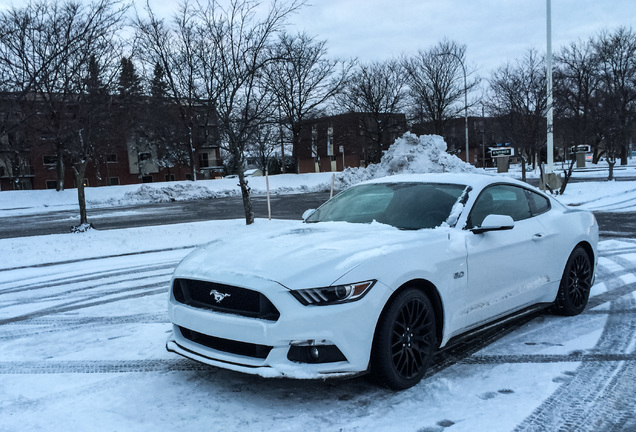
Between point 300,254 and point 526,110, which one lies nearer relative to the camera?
point 300,254

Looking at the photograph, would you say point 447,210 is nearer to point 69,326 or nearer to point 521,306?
point 521,306

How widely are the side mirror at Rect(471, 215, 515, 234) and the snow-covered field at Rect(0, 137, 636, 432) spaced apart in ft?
3.38

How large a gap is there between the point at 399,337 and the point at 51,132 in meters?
13.4

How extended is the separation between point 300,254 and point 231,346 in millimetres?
752

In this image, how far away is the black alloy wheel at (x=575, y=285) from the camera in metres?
5.15

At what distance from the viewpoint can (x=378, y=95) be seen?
4606 centimetres

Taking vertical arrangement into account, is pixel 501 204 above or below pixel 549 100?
below

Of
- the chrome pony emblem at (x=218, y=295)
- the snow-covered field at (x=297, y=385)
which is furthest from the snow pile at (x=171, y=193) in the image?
the chrome pony emblem at (x=218, y=295)

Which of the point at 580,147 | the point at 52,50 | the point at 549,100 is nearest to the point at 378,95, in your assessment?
the point at 580,147

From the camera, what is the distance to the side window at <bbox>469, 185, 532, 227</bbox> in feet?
14.6

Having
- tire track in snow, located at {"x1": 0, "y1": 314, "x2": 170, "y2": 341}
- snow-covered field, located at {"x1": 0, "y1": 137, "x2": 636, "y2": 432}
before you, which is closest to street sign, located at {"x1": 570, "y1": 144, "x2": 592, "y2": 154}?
snow-covered field, located at {"x1": 0, "y1": 137, "x2": 636, "y2": 432}

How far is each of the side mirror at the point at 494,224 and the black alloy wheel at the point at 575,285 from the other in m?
1.45

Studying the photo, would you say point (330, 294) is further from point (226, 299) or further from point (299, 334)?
point (226, 299)

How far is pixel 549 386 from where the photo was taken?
3588 mm
